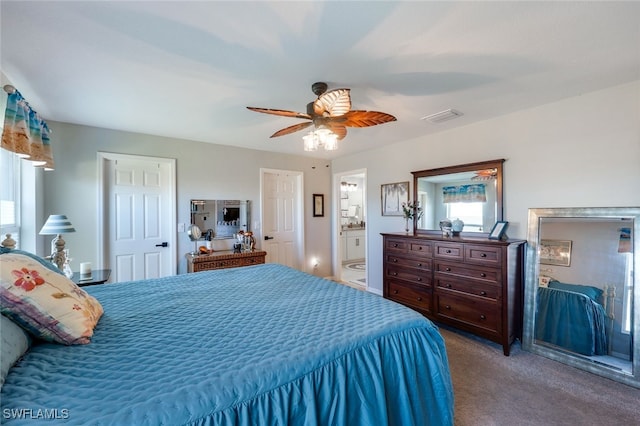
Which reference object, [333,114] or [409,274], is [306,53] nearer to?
[333,114]

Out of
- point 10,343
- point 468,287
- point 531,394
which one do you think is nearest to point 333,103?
point 10,343

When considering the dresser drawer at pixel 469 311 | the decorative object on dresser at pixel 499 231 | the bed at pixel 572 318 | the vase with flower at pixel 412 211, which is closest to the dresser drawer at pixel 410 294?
the dresser drawer at pixel 469 311

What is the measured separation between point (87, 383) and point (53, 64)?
7.25 ft

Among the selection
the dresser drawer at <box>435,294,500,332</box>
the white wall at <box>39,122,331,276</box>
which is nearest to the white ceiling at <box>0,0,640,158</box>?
the white wall at <box>39,122,331,276</box>

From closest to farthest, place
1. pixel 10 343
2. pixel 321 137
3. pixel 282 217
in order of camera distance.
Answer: pixel 10 343, pixel 321 137, pixel 282 217

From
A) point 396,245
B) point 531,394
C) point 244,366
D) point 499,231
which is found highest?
point 499,231

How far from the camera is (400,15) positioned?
1.46 metres

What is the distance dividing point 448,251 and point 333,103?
2103 millimetres

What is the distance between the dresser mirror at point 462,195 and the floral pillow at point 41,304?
11.6ft

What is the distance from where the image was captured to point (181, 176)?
12.6ft

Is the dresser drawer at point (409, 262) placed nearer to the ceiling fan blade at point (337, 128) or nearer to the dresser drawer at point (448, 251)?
the dresser drawer at point (448, 251)

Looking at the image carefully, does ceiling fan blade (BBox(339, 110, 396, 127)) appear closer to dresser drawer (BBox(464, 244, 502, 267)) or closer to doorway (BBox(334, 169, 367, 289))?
dresser drawer (BBox(464, 244, 502, 267))

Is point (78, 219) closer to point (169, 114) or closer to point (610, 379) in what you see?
point (169, 114)

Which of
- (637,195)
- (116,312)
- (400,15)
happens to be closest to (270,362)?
(116,312)
